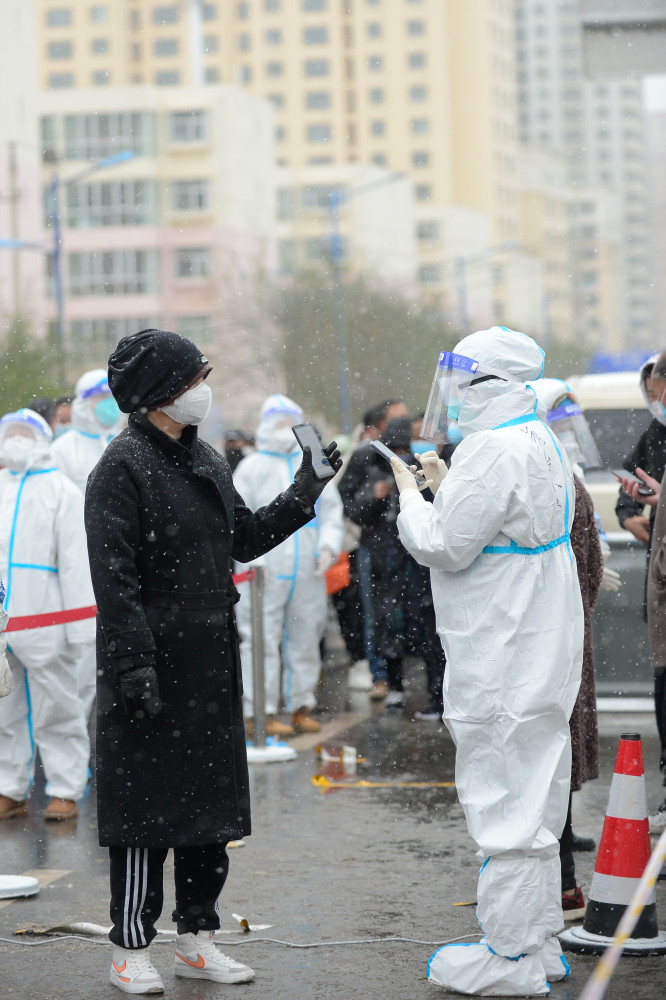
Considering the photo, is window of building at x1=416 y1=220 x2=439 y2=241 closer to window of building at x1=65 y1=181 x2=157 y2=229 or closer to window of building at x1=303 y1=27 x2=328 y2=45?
window of building at x1=303 y1=27 x2=328 y2=45

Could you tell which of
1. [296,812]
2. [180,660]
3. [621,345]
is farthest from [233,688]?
[621,345]

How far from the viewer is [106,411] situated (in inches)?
332

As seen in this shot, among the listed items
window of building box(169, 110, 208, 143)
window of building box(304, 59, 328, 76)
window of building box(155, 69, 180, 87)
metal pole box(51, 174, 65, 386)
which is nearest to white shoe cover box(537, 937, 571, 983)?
metal pole box(51, 174, 65, 386)

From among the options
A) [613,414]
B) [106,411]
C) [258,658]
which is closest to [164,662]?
[258,658]

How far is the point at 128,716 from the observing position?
173 inches

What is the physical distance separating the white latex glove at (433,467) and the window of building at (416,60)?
111599 mm

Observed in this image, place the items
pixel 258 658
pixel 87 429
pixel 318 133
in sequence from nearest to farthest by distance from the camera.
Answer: pixel 258 658 < pixel 87 429 < pixel 318 133

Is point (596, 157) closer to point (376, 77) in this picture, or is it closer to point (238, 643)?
point (376, 77)

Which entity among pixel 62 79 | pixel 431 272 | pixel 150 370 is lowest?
pixel 150 370

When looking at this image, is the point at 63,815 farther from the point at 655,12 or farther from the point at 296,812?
the point at 655,12

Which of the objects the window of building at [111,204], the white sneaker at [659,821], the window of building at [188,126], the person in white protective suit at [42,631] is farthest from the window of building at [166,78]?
the white sneaker at [659,821]

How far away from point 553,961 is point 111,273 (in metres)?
76.8

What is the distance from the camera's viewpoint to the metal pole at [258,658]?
26.6 ft

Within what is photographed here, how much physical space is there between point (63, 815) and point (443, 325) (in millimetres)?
55109
